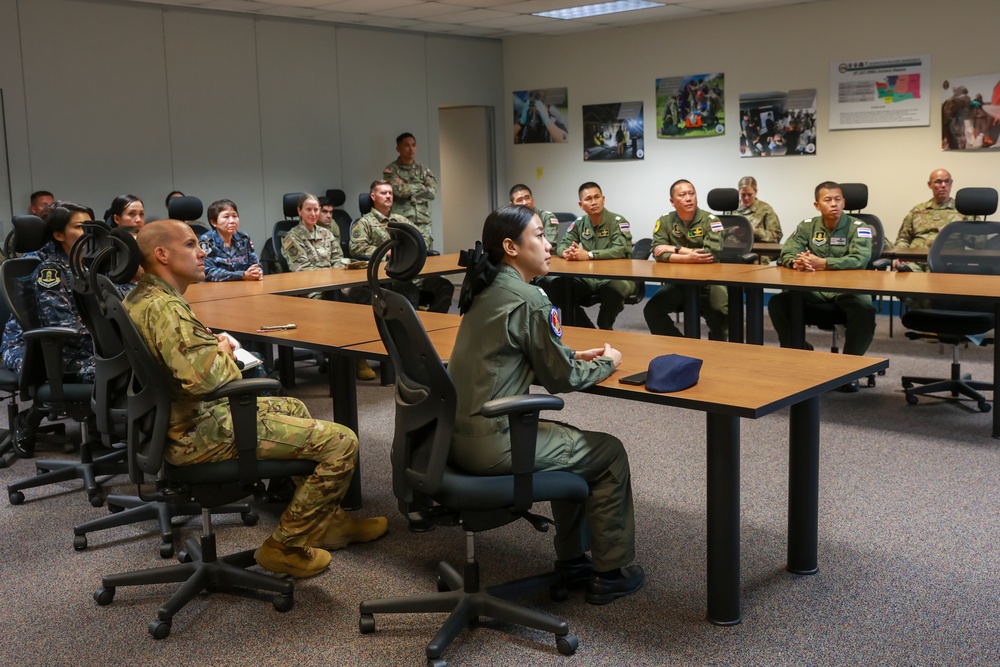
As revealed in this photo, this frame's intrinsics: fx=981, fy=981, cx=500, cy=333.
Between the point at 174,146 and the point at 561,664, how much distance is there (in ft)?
25.0

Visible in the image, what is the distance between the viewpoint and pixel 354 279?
6145 millimetres

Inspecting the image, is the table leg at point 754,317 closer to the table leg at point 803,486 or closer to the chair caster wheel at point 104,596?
the table leg at point 803,486

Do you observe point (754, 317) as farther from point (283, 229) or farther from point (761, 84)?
point (761, 84)

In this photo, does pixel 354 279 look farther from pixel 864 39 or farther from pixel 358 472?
pixel 864 39

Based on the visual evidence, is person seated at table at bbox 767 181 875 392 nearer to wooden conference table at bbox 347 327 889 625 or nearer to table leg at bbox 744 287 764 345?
table leg at bbox 744 287 764 345

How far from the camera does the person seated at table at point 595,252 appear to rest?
7004 millimetres

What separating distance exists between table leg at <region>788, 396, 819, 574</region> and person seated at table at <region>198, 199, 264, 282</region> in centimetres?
410

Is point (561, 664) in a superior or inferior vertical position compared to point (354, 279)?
inferior

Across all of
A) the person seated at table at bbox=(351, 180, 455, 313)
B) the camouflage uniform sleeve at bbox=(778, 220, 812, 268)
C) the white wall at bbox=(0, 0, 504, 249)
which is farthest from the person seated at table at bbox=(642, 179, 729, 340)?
the white wall at bbox=(0, 0, 504, 249)

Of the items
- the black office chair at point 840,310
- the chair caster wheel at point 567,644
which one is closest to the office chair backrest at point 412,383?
the chair caster wheel at point 567,644

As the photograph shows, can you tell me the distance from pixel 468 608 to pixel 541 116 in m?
9.49

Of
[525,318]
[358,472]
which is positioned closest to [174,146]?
[358,472]

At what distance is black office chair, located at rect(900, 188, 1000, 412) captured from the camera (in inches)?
205

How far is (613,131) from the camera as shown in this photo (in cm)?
1088
